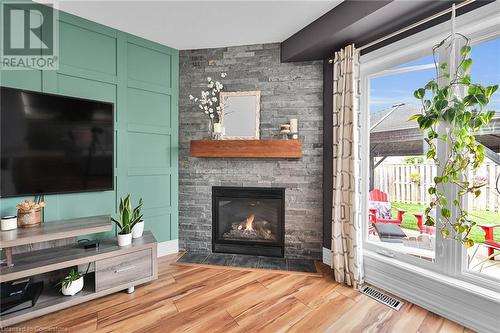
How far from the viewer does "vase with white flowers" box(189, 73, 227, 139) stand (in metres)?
2.70

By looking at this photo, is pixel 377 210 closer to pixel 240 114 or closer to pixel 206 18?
pixel 240 114

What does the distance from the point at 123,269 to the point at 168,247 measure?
88 centimetres

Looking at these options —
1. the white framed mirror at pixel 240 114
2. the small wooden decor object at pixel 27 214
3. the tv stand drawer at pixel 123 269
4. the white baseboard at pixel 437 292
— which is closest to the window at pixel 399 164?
the white baseboard at pixel 437 292

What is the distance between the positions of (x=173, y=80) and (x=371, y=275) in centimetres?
302

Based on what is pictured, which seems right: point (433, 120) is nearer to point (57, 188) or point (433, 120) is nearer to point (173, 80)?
point (173, 80)

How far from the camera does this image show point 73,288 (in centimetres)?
174

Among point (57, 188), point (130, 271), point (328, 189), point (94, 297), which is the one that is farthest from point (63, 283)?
point (328, 189)

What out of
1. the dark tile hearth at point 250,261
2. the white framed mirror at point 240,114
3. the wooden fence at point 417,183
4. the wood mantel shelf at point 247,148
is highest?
the white framed mirror at point 240,114

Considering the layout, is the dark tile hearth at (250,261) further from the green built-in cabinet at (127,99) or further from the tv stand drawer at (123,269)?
the tv stand drawer at (123,269)

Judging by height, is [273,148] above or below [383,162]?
above

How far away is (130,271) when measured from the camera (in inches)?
77.3

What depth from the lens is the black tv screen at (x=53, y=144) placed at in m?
1.74

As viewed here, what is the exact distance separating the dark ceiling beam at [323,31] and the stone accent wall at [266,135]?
155 mm

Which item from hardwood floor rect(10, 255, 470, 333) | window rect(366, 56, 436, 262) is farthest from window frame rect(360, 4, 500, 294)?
hardwood floor rect(10, 255, 470, 333)
